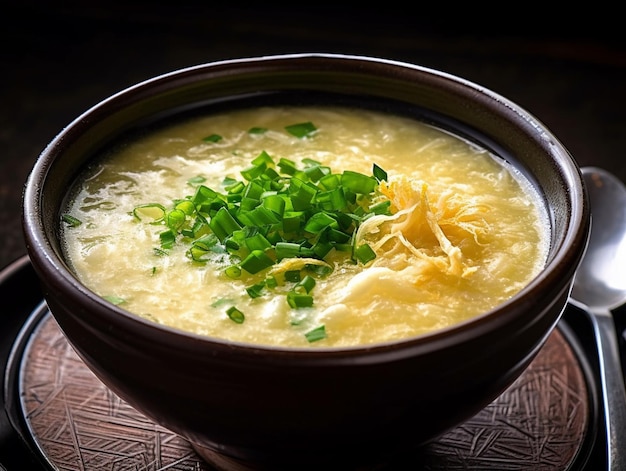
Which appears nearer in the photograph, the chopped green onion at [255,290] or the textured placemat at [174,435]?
the chopped green onion at [255,290]

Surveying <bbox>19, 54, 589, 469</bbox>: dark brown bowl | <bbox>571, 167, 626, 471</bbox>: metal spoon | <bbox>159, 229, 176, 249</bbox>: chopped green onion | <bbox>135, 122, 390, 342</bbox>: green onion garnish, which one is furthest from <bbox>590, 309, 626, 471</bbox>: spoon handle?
<bbox>159, 229, 176, 249</bbox>: chopped green onion

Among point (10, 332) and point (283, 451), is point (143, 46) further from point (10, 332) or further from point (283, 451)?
point (283, 451)

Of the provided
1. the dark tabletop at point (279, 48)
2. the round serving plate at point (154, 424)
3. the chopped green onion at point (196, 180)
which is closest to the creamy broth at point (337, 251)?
the chopped green onion at point (196, 180)

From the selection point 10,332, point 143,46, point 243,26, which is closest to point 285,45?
point 243,26

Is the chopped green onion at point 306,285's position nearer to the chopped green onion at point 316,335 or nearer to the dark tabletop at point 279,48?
the chopped green onion at point 316,335

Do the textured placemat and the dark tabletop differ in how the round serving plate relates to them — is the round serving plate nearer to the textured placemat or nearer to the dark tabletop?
the textured placemat

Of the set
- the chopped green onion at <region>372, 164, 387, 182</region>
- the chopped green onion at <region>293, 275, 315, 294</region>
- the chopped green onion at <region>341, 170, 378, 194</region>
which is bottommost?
the chopped green onion at <region>293, 275, 315, 294</region>
